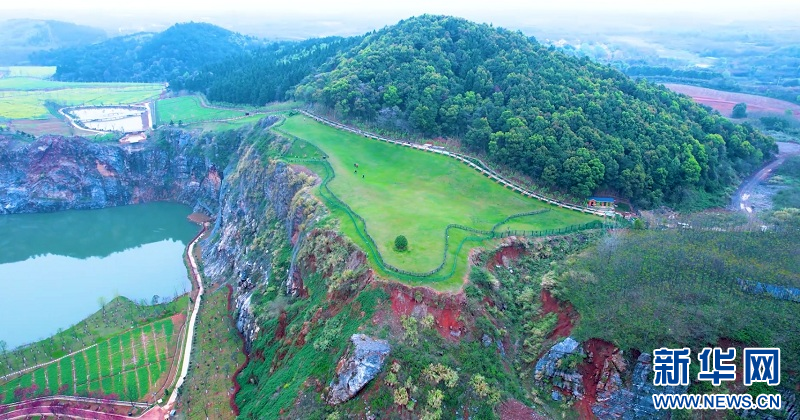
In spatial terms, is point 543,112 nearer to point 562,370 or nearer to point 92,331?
point 562,370

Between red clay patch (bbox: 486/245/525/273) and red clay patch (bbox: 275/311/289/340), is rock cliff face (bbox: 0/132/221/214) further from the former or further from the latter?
red clay patch (bbox: 486/245/525/273)

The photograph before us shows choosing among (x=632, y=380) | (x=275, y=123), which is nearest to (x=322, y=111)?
(x=275, y=123)

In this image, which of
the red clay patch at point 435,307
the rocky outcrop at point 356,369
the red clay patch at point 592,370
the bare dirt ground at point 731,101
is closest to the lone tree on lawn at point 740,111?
the bare dirt ground at point 731,101

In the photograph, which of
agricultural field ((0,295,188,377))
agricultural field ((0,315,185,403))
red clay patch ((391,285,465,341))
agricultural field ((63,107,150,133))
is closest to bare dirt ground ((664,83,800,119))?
red clay patch ((391,285,465,341))

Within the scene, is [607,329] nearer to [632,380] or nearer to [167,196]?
[632,380]

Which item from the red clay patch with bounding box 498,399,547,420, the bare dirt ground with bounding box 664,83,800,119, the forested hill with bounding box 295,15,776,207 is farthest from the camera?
the bare dirt ground with bounding box 664,83,800,119

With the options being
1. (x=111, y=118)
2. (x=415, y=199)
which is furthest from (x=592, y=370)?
(x=111, y=118)
